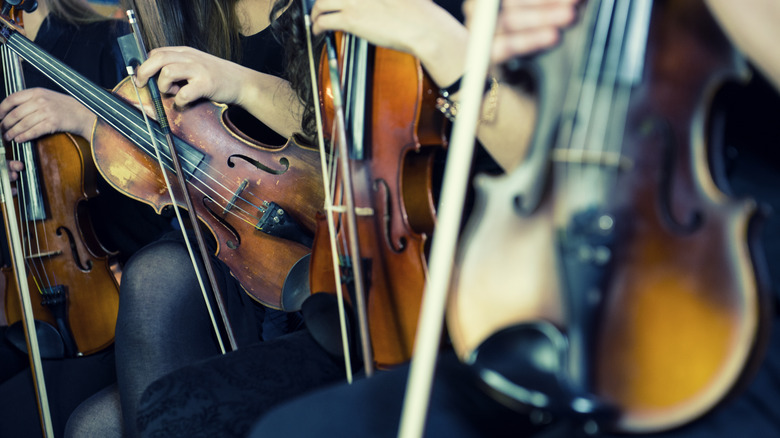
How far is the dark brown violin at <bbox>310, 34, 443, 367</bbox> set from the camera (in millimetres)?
587

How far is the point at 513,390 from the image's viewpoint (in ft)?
1.14

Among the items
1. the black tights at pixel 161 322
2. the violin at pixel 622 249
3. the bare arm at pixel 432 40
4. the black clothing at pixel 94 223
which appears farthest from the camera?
the black clothing at pixel 94 223

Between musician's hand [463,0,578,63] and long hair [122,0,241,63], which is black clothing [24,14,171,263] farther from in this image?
musician's hand [463,0,578,63]

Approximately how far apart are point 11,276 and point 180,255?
378 millimetres

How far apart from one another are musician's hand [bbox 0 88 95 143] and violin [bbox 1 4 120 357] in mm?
19

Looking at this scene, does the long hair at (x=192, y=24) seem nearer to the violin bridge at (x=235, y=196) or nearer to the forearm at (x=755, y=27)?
the violin bridge at (x=235, y=196)

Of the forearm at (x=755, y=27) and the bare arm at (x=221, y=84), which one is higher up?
the forearm at (x=755, y=27)

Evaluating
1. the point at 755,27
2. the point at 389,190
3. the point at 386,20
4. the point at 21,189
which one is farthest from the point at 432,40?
the point at 21,189

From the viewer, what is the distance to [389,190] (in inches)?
24.4

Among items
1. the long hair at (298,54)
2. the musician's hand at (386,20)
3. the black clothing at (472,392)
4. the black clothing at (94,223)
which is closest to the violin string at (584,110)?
the black clothing at (472,392)

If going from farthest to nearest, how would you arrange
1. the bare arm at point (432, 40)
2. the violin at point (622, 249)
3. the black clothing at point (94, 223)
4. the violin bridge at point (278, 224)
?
the black clothing at point (94, 223)
the violin bridge at point (278, 224)
the bare arm at point (432, 40)
the violin at point (622, 249)

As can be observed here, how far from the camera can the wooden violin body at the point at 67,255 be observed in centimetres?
96

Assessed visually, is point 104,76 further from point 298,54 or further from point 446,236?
point 446,236

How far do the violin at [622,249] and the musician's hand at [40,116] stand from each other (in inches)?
34.6
